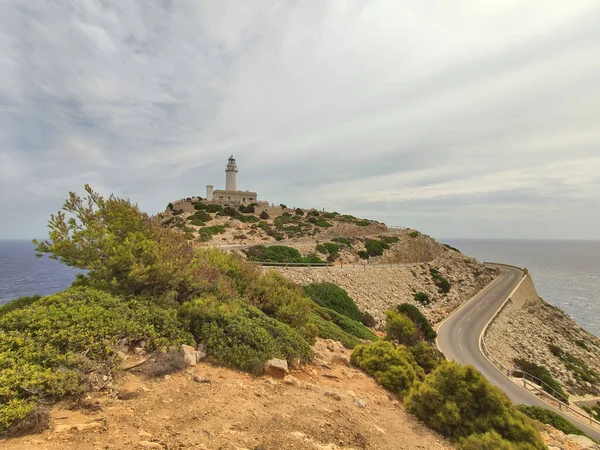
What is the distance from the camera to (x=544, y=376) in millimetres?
19578

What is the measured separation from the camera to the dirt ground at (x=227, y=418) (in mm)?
3752

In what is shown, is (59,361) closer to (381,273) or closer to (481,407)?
(481,407)

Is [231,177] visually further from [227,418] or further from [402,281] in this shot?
[227,418]

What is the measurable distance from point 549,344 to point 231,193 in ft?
167

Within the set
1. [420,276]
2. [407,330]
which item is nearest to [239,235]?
[420,276]

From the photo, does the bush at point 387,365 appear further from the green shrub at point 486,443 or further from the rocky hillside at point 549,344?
the rocky hillside at point 549,344

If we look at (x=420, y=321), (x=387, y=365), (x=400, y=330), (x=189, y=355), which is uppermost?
(x=189, y=355)

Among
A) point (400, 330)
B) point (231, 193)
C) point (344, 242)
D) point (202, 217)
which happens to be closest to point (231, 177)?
point (231, 193)

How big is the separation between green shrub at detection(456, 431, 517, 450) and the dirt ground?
46 cm

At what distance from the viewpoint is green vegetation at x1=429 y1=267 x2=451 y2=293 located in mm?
33500

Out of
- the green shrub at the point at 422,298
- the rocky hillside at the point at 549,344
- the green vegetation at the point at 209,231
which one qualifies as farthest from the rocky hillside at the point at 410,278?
the green vegetation at the point at 209,231

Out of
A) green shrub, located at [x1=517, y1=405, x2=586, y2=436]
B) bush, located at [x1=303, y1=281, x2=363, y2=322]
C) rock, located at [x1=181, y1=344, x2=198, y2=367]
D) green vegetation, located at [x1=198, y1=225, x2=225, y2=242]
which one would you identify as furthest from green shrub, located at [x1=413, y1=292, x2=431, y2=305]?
rock, located at [x1=181, y1=344, x2=198, y2=367]

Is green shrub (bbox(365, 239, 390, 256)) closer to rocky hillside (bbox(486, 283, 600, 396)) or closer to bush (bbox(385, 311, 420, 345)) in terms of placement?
rocky hillside (bbox(486, 283, 600, 396))

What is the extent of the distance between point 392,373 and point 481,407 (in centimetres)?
241
